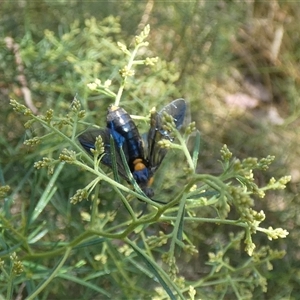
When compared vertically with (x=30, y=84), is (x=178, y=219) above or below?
above

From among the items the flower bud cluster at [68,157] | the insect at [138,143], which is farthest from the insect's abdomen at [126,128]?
the flower bud cluster at [68,157]

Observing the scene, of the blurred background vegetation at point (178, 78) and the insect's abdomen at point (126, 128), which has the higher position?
the insect's abdomen at point (126, 128)

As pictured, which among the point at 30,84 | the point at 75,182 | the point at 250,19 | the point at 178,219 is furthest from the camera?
the point at 250,19

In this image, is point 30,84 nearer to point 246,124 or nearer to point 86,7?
point 86,7

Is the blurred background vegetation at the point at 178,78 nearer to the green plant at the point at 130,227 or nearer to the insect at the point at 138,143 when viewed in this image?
the green plant at the point at 130,227

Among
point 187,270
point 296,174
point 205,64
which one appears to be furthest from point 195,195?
point 296,174

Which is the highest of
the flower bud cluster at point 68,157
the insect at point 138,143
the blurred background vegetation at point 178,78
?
the flower bud cluster at point 68,157
